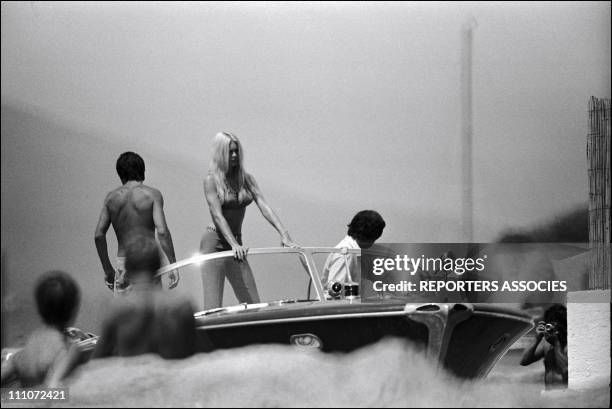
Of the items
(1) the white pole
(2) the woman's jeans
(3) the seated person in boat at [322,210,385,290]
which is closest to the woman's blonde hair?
(2) the woman's jeans

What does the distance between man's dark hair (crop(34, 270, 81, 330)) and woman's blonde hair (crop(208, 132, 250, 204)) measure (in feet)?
2.58

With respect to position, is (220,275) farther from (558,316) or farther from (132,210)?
(558,316)

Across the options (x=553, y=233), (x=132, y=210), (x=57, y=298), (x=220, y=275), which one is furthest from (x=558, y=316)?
(x=57, y=298)

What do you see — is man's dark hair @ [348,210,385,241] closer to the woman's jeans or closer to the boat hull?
the boat hull

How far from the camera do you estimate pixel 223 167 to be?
5.03 metres

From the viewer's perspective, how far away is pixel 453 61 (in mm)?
4945

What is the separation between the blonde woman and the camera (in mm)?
4875

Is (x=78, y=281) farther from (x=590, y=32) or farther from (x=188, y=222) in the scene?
(x=590, y=32)

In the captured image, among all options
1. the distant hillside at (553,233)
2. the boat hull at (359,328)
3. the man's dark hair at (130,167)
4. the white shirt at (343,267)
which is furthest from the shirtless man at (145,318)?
the distant hillside at (553,233)

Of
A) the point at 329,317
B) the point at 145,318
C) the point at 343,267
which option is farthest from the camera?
the point at 343,267

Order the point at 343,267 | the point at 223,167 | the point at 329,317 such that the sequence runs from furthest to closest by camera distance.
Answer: the point at 223,167, the point at 343,267, the point at 329,317

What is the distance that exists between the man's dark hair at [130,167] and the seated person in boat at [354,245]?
94 cm

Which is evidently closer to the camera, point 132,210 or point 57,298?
point 57,298

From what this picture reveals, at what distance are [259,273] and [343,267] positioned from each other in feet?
1.23
